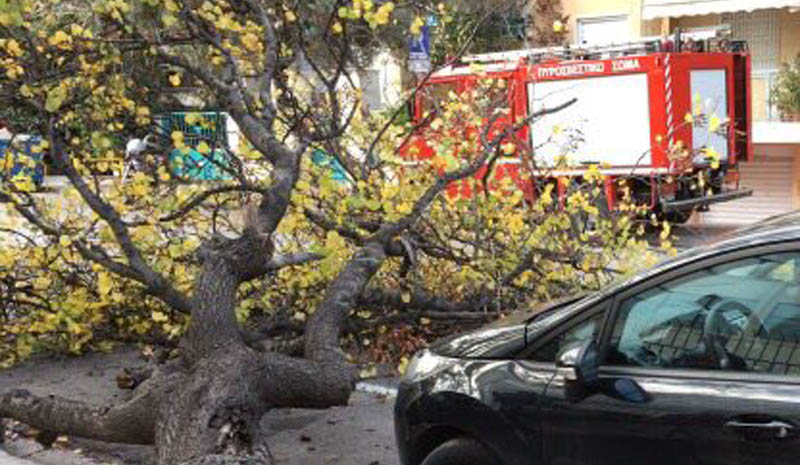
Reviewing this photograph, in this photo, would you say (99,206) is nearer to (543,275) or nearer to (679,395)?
(543,275)

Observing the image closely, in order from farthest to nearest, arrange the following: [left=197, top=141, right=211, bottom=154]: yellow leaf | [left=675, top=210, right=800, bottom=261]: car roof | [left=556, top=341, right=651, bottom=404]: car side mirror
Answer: [left=197, top=141, right=211, bottom=154]: yellow leaf → [left=556, top=341, right=651, bottom=404]: car side mirror → [left=675, top=210, right=800, bottom=261]: car roof

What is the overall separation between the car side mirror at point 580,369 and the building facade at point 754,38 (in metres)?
13.8

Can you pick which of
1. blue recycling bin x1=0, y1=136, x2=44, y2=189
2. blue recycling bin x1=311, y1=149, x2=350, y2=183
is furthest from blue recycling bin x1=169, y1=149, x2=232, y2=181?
blue recycling bin x1=0, y1=136, x2=44, y2=189

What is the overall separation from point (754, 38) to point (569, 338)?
698 inches

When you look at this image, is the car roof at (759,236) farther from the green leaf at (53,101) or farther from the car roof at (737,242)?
the green leaf at (53,101)

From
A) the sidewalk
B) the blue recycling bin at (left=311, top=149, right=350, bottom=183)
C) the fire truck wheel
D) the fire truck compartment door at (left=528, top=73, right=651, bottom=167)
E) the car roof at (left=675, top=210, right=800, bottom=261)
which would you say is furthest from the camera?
the fire truck wheel

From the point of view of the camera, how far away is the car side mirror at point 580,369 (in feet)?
10.3

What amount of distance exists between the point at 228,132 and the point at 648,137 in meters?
8.69

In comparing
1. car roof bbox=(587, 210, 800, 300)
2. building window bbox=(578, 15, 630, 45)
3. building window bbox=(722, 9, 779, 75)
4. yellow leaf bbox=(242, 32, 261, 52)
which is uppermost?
building window bbox=(578, 15, 630, 45)

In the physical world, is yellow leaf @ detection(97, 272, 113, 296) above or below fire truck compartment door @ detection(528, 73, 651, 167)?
below

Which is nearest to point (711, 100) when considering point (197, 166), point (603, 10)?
point (603, 10)

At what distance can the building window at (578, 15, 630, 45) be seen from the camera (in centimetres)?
2097

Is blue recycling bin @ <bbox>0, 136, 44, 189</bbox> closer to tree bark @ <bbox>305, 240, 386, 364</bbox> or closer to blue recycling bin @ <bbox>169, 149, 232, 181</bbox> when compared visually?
blue recycling bin @ <bbox>169, 149, 232, 181</bbox>

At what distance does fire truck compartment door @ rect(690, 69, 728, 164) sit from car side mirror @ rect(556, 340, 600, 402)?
11.7 m
